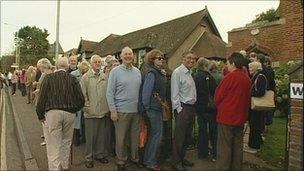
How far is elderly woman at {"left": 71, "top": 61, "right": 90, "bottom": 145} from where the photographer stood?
27.2ft

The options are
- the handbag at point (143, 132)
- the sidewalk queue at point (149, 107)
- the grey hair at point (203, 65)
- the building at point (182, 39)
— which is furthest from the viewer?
the building at point (182, 39)

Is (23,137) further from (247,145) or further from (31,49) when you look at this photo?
(31,49)

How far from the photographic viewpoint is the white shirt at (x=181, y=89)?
6.55 meters

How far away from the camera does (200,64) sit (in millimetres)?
7336

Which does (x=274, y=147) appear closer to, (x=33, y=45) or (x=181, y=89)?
(x=181, y=89)

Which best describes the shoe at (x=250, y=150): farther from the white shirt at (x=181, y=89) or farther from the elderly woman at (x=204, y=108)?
the white shirt at (x=181, y=89)

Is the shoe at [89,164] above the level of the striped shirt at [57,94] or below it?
below

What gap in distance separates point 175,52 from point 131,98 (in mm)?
29458

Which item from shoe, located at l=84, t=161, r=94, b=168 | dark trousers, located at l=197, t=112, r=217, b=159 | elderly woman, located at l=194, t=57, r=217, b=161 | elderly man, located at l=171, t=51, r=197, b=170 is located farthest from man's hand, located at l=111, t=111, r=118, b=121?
dark trousers, located at l=197, t=112, r=217, b=159

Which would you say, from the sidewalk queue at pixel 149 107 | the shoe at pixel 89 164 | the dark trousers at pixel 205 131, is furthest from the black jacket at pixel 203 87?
the shoe at pixel 89 164

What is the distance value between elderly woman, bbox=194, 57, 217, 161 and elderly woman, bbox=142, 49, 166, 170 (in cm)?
82

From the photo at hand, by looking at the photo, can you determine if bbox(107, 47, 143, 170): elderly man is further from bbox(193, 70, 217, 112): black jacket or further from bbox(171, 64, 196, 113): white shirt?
bbox(193, 70, 217, 112): black jacket

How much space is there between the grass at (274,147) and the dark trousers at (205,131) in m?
1.07

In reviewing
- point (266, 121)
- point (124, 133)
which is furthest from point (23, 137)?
point (266, 121)
